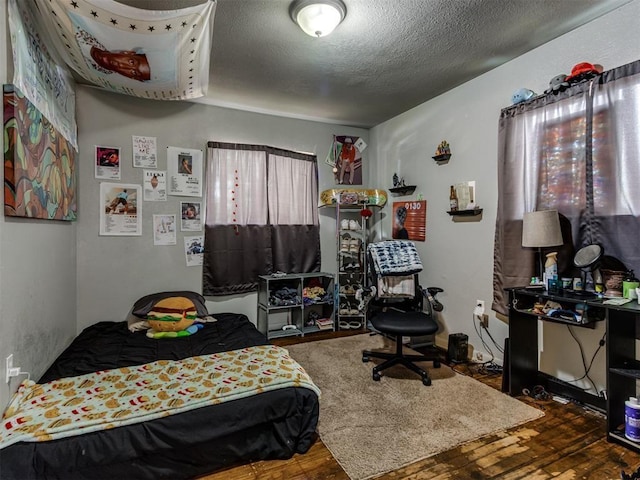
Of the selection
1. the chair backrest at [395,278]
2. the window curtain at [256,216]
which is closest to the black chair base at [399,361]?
the chair backrest at [395,278]

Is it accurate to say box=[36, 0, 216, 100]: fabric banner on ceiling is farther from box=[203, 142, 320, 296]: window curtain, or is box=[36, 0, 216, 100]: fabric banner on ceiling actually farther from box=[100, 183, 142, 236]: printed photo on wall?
box=[203, 142, 320, 296]: window curtain

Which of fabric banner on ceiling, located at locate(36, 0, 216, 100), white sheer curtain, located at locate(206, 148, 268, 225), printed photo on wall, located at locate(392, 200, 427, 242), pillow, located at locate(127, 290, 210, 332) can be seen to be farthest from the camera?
printed photo on wall, located at locate(392, 200, 427, 242)

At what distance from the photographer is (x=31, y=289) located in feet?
6.23

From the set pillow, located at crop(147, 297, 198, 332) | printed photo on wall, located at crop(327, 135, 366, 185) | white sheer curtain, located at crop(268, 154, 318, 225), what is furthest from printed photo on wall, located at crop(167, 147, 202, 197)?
printed photo on wall, located at crop(327, 135, 366, 185)

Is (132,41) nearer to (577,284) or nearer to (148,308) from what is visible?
(148,308)

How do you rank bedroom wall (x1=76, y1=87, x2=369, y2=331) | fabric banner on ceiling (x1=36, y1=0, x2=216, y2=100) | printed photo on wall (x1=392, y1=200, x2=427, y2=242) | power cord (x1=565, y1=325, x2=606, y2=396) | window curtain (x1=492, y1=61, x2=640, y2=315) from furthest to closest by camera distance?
printed photo on wall (x1=392, y1=200, x2=427, y2=242) < bedroom wall (x1=76, y1=87, x2=369, y2=331) < power cord (x1=565, y1=325, x2=606, y2=396) < window curtain (x1=492, y1=61, x2=640, y2=315) < fabric banner on ceiling (x1=36, y1=0, x2=216, y2=100)

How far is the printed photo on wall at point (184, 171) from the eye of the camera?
3389 mm

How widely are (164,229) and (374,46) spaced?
8.41 feet

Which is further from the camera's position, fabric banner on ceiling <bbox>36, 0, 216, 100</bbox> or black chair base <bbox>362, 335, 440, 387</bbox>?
black chair base <bbox>362, 335, 440, 387</bbox>

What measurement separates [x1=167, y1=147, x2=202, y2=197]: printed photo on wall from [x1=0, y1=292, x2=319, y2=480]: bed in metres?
1.67

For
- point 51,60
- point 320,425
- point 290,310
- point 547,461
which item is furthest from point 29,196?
point 547,461

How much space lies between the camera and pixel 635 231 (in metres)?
1.96

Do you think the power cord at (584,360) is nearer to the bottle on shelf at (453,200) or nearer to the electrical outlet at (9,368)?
the bottle on shelf at (453,200)

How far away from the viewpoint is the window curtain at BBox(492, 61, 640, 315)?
199 centimetres
